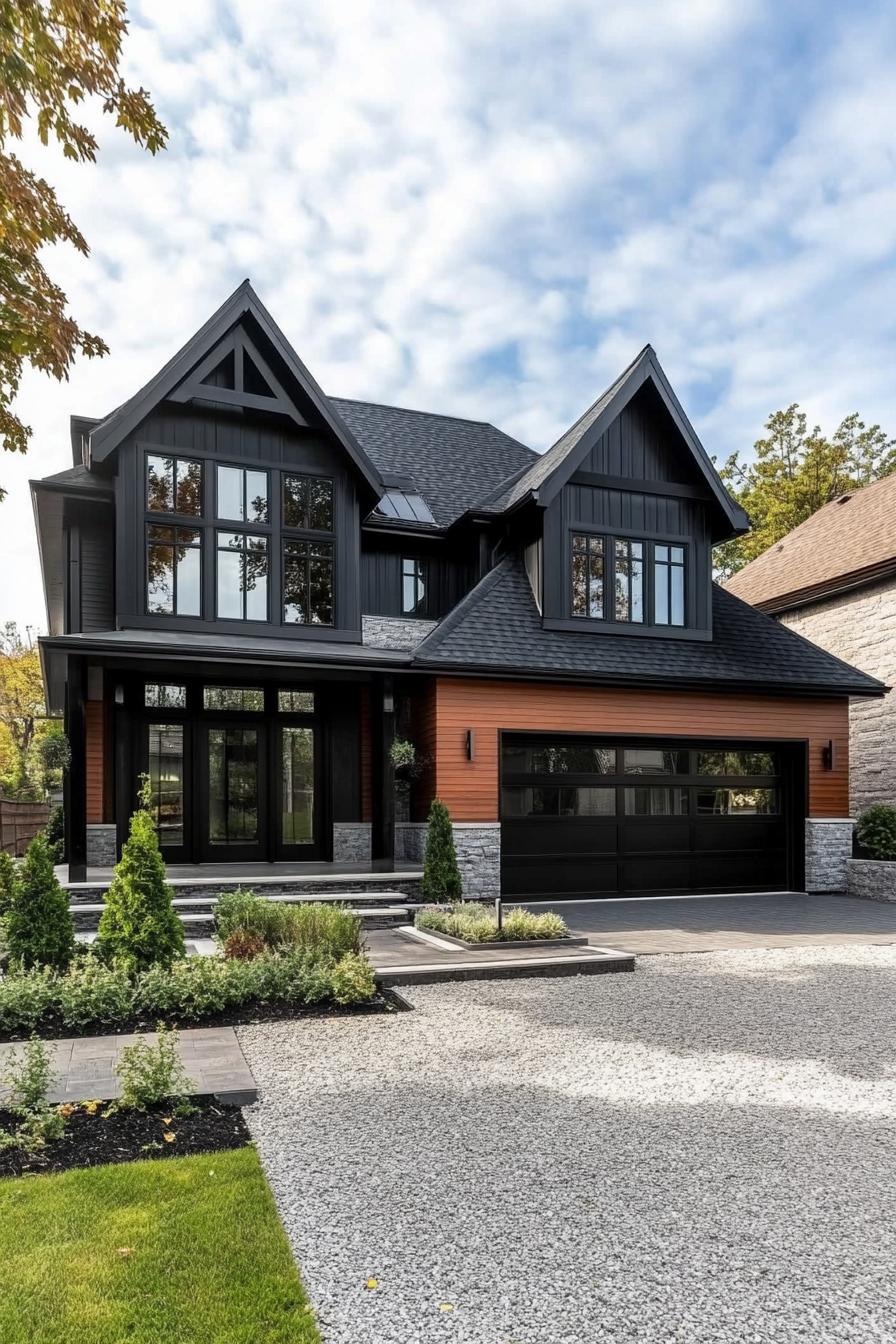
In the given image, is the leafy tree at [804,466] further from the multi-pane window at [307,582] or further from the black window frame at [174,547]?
the black window frame at [174,547]

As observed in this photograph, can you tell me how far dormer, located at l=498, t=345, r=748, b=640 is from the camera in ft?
46.2

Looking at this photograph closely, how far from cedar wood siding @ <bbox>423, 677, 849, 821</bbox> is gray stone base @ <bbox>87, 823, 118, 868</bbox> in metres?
4.70

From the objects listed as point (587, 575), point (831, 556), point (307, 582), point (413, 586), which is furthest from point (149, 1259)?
point (831, 556)

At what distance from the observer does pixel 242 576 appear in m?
13.2

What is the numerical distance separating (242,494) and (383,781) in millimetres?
4801

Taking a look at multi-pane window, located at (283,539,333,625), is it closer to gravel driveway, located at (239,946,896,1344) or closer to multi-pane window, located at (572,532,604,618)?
multi-pane window, located at (572,532,604,618)

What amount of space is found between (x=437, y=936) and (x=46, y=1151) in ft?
19.8

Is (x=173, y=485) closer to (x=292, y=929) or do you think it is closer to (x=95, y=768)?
(x=95, y=768)

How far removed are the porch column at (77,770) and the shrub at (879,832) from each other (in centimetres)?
1211

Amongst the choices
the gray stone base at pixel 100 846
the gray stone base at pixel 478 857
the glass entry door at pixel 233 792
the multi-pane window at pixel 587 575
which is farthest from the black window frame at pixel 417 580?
the gray stone base at pixel 100 846

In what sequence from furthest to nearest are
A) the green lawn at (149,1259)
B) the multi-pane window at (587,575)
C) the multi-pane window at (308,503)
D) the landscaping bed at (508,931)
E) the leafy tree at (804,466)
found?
the leafy tree at (804,466) → the multi-pane window at (587,575) → the multi-pane window at (308,503) → the landscaping bed at (508,931) → the green lawn at (149,1259)

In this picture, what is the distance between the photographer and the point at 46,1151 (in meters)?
4.11

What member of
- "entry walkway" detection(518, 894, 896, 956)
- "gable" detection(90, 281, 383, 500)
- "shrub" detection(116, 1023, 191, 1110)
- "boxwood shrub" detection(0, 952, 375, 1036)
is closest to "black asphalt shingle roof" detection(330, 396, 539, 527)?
"gable" detection(90, 281, 383, 500)

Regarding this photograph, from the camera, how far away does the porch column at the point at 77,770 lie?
10.8 m
